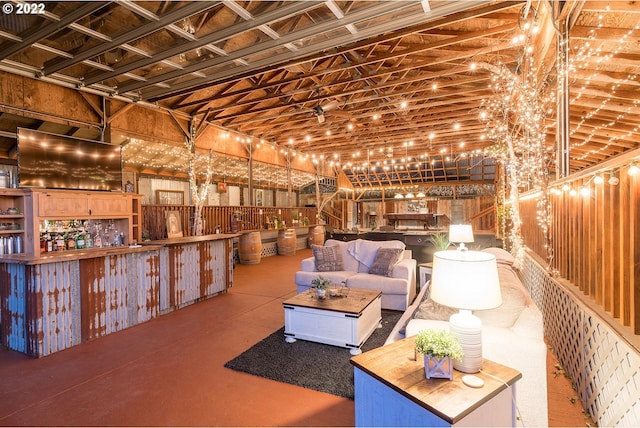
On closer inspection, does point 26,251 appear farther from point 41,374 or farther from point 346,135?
point 346,135

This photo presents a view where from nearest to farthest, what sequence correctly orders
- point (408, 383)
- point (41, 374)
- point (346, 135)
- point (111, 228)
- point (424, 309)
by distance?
point (408, 383), point (424, 309), point (41, 374), point (111, 228), point (346, 135)

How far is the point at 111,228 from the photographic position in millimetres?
4770

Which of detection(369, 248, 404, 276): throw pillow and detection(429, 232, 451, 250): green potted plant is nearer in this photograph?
detection(369, 248, 404, 276): throw pillow

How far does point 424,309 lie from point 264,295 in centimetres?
365

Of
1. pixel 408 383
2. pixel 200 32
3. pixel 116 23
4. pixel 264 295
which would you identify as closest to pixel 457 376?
pixel 408 383

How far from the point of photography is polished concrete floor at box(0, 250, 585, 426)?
7.52ft

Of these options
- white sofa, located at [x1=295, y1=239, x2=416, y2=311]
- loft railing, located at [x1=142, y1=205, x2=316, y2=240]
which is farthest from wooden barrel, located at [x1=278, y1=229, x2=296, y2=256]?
white sofa, located at [x1=295, y1=239, x2=416, y2=311]

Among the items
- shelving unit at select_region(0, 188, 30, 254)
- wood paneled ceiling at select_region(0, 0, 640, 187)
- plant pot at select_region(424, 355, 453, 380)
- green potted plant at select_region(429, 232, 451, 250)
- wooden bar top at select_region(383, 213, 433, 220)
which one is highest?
wood paneled ceiling at select_region(0, 0, 640, 187)

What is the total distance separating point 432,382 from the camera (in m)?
1.61

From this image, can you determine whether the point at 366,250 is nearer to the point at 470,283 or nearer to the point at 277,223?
the point at 470,283

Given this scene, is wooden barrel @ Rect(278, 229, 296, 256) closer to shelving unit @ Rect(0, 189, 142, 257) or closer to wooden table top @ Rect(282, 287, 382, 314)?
shelving unit @ Rect(0, 189, 142, 257)

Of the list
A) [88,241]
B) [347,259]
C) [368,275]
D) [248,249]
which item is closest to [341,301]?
[368,275]

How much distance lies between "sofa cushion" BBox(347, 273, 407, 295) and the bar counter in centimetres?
273

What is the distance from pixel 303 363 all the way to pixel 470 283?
209 cm
